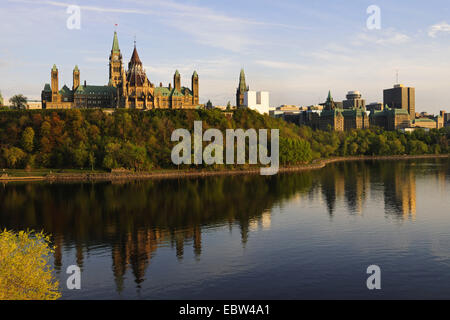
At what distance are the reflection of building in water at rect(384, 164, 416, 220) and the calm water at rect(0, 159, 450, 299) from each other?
361 mm

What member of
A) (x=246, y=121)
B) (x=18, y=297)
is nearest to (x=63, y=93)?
(x=246, y=121)

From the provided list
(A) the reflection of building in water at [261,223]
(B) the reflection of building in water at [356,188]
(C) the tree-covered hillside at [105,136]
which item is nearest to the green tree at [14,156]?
(C) the tree-covered hillside at [105,136]

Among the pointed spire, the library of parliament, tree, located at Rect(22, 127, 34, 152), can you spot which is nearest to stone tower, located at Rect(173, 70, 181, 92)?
the library of parliament

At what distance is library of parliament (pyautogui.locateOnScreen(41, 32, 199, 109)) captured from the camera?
170125 mm

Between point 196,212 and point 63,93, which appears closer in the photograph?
point 196,212

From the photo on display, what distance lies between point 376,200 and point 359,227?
70.8 ft

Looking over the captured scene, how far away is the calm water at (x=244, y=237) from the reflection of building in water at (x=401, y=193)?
0.36m

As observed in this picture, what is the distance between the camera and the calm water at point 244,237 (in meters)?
35.2

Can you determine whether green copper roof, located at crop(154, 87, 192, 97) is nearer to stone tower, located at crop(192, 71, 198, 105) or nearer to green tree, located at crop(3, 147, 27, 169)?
stone tower, located at crop(192, 71, 198, 105)

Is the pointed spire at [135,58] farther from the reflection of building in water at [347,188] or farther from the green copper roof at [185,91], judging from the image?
the reflection of building in water at [347,188]

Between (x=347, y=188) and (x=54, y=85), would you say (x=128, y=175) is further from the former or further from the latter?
(x=54, y=85)

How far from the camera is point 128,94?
169500 millimetres

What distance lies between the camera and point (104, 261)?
4147 centimetres
